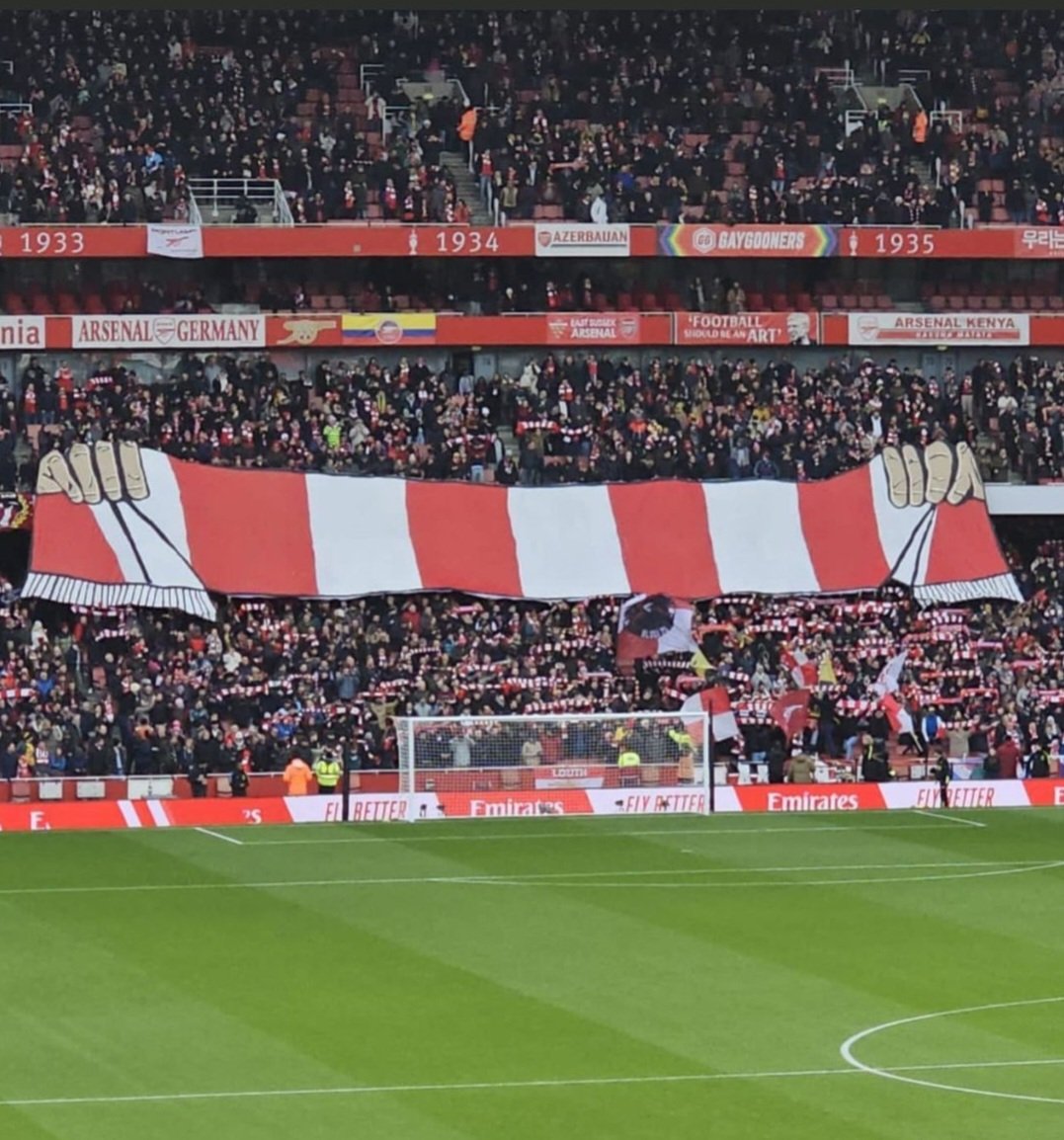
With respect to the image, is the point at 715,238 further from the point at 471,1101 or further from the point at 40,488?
the point at 471,1101

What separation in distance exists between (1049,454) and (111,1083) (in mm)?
36093

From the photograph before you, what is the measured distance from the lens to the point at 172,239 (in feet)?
169

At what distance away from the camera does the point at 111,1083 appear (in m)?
19.9

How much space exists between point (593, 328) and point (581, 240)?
1.84m

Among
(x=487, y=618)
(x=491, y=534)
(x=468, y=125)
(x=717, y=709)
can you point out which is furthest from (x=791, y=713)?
(x=468, y=125)

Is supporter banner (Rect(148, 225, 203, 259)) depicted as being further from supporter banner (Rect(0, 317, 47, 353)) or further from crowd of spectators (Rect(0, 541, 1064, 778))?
crowd of spectators (Rect(0, 541, 1064, 778))

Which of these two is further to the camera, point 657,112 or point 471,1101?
point 657,112

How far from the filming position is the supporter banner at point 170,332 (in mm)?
51281

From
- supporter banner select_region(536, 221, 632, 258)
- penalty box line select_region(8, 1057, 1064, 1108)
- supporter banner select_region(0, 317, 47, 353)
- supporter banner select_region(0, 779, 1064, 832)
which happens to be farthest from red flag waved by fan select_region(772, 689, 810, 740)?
penalty box line select_region(8, 1057, 1064, 1108)

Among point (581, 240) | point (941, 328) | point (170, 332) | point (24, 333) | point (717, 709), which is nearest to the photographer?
point (717, 709)

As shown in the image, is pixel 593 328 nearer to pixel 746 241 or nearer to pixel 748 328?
pixel 748 328

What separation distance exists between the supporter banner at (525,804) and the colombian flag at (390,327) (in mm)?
14811

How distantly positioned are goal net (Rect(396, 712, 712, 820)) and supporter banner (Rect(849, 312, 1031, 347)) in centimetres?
1614

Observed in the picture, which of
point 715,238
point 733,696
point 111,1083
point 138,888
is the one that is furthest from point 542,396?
point 111,1083
